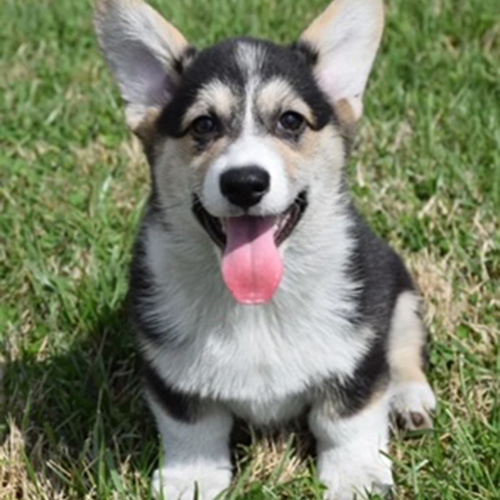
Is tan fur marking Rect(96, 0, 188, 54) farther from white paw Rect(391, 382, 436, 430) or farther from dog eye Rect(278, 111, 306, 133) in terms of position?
white paw Rect(391, 382, 436, 430)

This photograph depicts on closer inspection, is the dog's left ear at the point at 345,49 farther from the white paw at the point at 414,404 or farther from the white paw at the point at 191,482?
the white paw at the point at 191,482

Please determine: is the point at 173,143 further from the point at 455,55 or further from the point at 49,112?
the point at 455,55

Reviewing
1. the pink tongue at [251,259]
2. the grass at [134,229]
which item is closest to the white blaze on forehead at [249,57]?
the pink tongue at [251,259]

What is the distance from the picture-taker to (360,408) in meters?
4.12

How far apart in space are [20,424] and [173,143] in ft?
4.11

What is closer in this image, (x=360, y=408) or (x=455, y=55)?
(x=360, y=408)

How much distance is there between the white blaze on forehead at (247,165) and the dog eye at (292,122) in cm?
19

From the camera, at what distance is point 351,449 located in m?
4.12

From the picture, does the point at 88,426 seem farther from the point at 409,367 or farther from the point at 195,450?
the point at 409,367

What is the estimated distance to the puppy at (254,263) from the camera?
Answer: 3844 millimetres

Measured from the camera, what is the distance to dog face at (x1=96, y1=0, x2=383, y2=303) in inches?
145

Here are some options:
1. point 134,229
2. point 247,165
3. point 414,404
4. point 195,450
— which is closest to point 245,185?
point 247,165

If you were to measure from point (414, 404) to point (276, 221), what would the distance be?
3.32ft

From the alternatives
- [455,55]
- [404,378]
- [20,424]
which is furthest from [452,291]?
[455,55]
